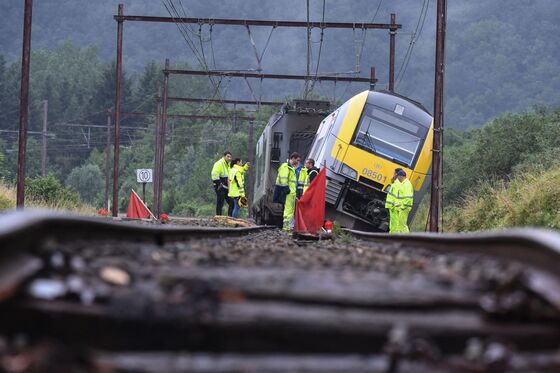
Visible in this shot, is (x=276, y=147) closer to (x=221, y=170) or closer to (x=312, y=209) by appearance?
(x=221, y=170)

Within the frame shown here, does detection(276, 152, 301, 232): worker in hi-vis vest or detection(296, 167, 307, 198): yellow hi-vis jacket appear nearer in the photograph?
detection(296, 167, 307, 198): yellow hi-vis jacket

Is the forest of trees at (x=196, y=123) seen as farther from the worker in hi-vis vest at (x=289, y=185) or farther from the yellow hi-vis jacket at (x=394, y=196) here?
the yellow hi-vis jacket at (x=394, y=196)

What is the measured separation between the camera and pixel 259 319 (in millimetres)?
3564

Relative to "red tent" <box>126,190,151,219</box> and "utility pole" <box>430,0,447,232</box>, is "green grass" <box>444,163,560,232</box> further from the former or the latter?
"red tent" <box>126,190,151,219</box>

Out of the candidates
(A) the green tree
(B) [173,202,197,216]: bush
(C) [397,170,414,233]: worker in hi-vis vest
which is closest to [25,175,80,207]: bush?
(C) [397,170,414,233]: worker in hi-vis vest

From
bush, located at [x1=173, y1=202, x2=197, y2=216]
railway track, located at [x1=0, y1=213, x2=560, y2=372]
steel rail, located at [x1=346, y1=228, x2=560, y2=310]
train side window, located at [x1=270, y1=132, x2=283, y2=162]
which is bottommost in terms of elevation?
bush, located at [x1=173, y1=202, x2=197, y2=216]

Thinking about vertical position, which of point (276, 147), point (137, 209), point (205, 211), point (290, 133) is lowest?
point (205, 211)

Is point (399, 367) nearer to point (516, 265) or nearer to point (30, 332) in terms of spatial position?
point (30, 332)

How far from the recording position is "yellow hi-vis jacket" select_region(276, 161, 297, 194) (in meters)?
21.9

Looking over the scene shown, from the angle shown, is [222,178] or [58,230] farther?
[222,178]

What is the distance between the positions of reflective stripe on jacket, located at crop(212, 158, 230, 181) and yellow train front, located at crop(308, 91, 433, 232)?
402 cm

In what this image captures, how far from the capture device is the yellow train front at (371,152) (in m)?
20.1

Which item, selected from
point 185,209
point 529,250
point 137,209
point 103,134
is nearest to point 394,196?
point 137,209

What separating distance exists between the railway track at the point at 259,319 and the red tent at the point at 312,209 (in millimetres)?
12874
